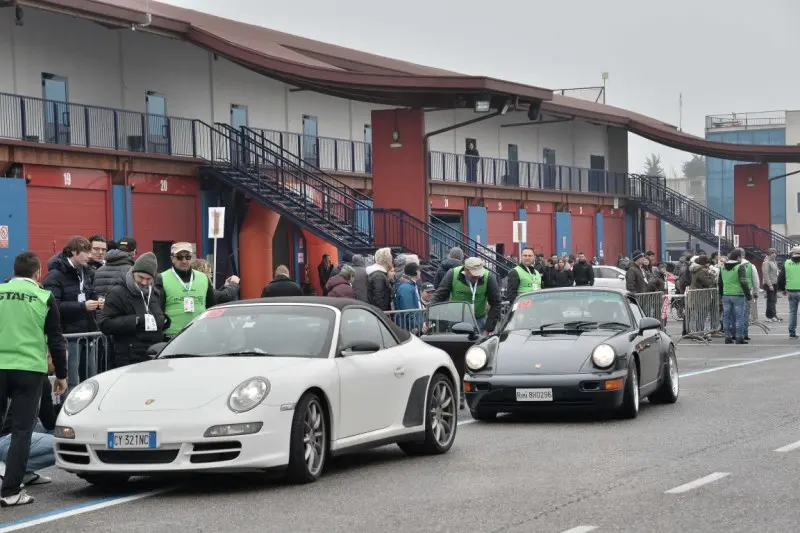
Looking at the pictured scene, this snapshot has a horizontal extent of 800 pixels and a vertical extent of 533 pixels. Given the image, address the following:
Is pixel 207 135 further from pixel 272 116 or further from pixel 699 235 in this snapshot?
pixel 699 235

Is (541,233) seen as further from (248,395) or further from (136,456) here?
(136,456)

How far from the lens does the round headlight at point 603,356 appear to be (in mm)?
14039

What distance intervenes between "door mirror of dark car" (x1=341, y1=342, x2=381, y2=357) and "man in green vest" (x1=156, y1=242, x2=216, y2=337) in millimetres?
3544

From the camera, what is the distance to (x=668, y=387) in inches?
624

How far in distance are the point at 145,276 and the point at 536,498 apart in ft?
17.8

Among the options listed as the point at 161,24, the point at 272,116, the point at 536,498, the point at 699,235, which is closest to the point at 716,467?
the point at 536,498

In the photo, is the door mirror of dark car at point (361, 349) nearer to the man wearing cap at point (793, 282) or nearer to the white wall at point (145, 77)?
the man wearing cap at point (793, 282)

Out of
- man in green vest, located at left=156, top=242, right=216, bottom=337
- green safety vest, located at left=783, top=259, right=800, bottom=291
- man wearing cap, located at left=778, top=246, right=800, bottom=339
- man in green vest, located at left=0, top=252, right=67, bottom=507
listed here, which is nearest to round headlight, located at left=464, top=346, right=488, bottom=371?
man in green vest, located at left=156, top=242, right=216, bottom=337

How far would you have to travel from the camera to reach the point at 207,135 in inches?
1453

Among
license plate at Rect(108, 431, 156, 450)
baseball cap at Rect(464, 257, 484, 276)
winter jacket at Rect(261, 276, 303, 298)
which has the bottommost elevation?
license plate at Rect(108, 431, 156, 450)

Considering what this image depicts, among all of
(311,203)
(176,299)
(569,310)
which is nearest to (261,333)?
(176,299)

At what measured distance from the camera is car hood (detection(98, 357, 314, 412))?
9727mm

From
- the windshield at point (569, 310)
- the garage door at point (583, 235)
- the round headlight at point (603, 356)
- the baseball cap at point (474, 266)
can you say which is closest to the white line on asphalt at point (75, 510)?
the round headlight at point (603, 356)

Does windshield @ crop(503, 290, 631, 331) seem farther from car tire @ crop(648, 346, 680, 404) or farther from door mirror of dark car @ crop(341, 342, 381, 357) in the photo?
door mirror of dark car @ crop(341, 342, 381, 357)
